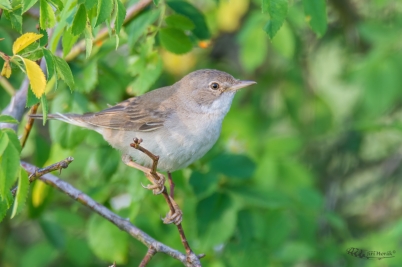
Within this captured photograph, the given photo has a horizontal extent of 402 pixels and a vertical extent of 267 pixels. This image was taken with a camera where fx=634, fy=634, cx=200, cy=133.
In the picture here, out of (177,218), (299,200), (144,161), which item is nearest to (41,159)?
(144,161)

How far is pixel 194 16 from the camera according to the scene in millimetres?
4125

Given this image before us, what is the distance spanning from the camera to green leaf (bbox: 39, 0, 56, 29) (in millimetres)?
2543

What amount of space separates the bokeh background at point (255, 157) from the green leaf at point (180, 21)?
121 millimetres

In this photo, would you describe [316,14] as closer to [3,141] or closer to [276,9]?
[276,9]

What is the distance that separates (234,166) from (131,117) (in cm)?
77

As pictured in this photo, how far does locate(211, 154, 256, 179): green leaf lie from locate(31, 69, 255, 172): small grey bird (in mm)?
376

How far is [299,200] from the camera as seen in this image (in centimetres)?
486

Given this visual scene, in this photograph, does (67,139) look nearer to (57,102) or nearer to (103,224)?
(57,102)

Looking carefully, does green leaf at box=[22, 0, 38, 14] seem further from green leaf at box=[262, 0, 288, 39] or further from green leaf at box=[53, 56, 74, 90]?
green leaf at box=[262, 0, 288, 39]

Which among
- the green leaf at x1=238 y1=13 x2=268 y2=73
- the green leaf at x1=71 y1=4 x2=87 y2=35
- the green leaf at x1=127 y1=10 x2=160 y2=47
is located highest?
the green leaf at x1=238 y1=13 x2=268 y2=73

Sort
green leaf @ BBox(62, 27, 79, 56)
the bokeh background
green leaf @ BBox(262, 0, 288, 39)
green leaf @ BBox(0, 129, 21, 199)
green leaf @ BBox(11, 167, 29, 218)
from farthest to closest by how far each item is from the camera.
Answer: the bokeh background
green leaf @ BBox(62, 27, 79, 56)
green leaf @ BBox(262, 0, 288, 39)
green leaf @ BBox(11, 167, 29, 218)
green leaf @ BBox(0, 129, 21, 199)

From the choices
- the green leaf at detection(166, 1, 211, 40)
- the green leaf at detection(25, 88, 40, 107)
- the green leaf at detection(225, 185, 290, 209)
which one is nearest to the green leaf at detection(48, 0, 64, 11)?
the green leaf at detection(25, 88, 40, 107)

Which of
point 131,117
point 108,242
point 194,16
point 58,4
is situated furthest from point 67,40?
point 108,242

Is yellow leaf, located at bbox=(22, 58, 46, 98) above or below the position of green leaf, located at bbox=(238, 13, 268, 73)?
below
